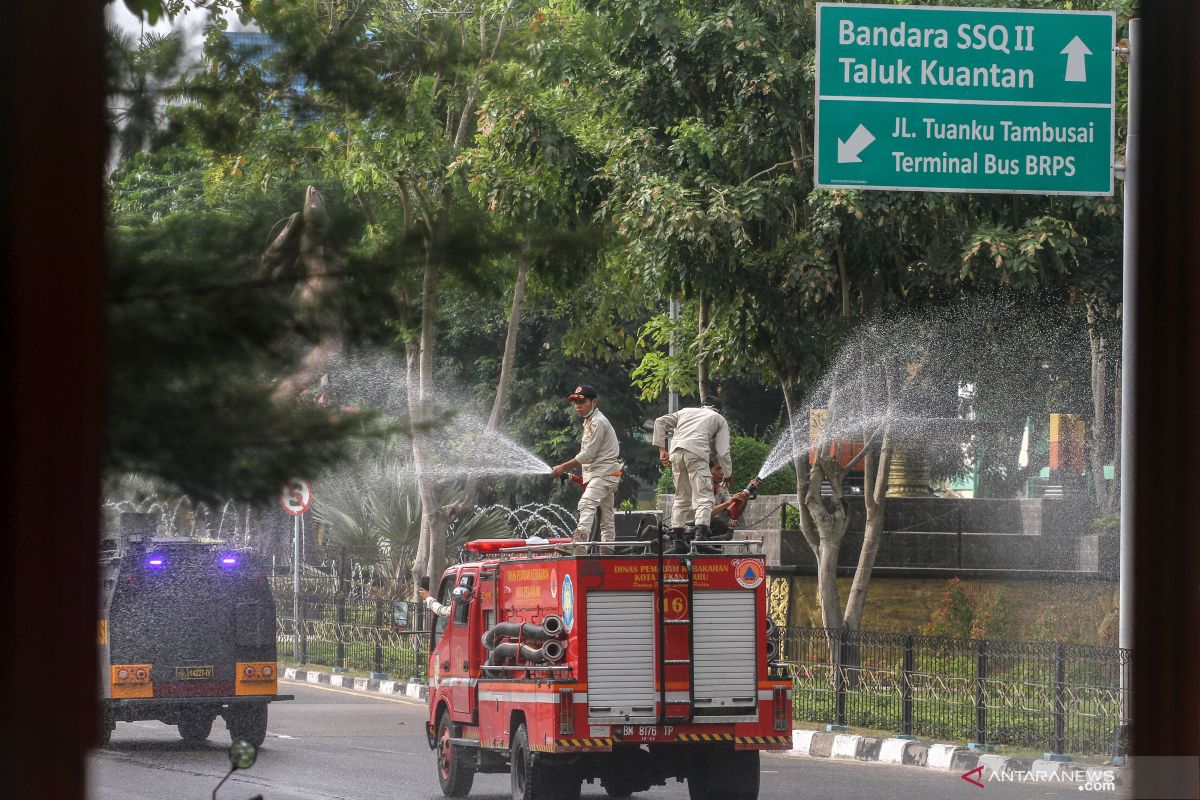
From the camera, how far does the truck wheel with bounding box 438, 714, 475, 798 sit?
12.3 m

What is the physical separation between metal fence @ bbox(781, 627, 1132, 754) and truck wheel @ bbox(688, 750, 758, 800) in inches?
105

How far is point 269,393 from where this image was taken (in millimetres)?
4664

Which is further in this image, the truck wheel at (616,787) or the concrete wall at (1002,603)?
the concrete wall at (1002,603)

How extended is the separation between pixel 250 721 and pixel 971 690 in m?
6.77

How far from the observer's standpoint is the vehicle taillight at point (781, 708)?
1092 cm

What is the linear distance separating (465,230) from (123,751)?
39.6ft

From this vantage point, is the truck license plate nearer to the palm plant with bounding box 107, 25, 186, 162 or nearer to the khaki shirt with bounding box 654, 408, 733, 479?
the khaki shirt with bounding box 654, 408, 733, 479

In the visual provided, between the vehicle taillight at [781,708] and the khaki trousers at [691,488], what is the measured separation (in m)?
1.83

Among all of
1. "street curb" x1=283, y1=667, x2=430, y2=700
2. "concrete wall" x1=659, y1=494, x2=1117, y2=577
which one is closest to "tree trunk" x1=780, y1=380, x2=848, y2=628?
"concrete wall" x1=659, y1=494, x2=1117, y2=577

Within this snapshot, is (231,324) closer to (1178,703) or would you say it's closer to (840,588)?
(1178,703)

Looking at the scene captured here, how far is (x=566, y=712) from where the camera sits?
34.4 feet

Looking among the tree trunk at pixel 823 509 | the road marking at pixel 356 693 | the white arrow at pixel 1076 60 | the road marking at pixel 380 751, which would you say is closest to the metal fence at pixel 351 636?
the road marking at pixel 356 693

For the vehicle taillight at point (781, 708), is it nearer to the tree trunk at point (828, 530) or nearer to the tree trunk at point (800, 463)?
the tree trunk at point (800, 463)

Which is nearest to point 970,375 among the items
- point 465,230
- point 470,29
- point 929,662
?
point 929,662
